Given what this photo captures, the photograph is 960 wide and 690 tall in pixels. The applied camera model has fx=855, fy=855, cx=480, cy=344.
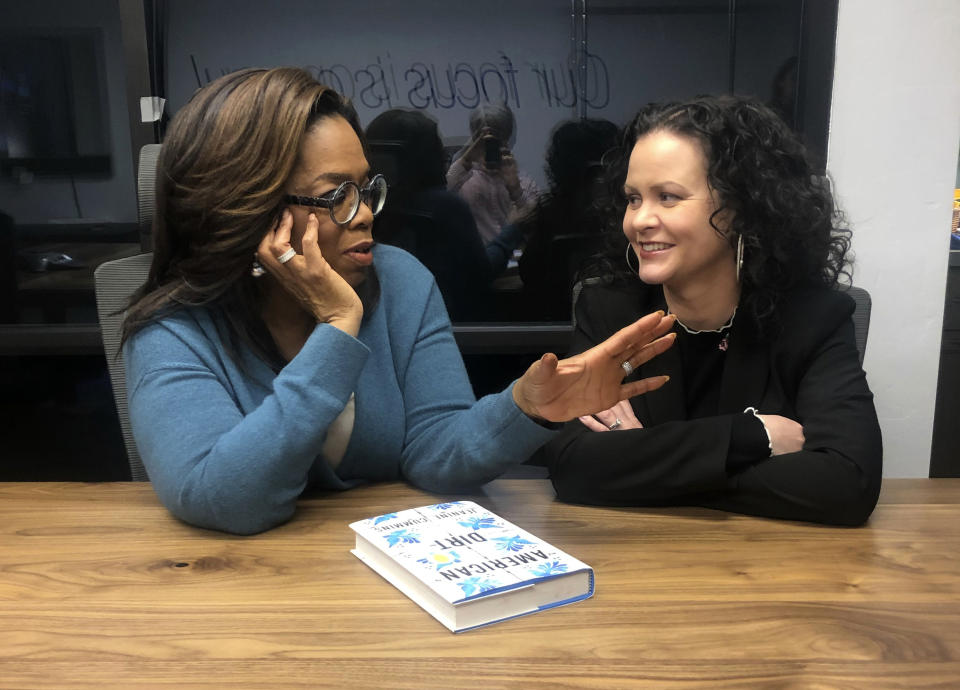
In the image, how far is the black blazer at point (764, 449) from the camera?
3.94 ft

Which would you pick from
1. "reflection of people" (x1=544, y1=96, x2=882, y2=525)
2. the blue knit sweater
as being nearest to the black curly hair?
"reflection of people" (x1=544, y1=96, x2=882, y2=525)

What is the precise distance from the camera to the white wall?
2.15 metres

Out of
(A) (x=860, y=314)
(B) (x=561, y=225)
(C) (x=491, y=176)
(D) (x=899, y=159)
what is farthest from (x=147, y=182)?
A: (D) (x=899, y=159)

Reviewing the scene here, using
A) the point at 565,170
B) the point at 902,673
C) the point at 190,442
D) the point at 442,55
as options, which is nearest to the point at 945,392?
the point at 565,170

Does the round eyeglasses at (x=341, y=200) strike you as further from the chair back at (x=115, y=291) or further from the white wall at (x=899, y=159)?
the white wall at (x=899, y=159)

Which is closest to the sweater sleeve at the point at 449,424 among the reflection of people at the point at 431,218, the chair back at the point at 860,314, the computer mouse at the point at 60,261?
the chair back at the point at 860,314

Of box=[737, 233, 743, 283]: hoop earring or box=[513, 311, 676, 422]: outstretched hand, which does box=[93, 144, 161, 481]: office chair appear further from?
box=[737, 233, 743, 283]: hoop earring

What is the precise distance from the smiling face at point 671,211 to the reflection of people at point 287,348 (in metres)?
0.38

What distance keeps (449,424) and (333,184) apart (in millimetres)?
425

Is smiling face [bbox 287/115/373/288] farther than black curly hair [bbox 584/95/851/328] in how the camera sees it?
No

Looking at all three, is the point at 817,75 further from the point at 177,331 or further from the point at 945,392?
the point at 177,331

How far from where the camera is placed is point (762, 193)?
5.00ft

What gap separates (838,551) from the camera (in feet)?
3.49

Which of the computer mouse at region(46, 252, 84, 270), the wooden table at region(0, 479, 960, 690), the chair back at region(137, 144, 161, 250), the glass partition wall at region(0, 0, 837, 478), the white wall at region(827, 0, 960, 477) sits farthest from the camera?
the computer mouse at region(46, 252, 84, 270)
